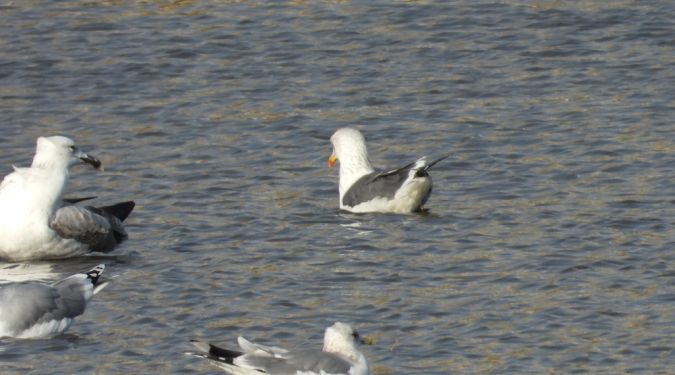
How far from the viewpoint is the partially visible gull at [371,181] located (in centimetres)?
1723

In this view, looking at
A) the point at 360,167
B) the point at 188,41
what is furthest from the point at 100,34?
the point at 360,167

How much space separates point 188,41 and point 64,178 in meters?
7.45

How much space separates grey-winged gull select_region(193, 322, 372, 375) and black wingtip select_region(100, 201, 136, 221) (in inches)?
194

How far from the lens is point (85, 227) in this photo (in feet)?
53.7

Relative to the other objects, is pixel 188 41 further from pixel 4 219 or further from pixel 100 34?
pixel 4 219

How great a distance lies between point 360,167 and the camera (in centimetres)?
1820

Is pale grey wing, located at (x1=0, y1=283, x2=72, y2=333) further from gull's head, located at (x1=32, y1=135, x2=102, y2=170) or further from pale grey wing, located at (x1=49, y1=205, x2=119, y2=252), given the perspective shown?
gull's head, located at (x1=32, y1=135, x2=102, y2=170)

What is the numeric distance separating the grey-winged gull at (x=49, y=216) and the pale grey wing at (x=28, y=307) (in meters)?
2.29

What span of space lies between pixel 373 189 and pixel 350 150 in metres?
0.63

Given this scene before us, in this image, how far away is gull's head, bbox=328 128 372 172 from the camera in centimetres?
1808

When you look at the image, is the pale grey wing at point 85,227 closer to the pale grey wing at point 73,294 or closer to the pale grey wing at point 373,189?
the pale grey wing at point 73,294

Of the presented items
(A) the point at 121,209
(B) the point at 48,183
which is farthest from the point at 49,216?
(A) the point at 121,209

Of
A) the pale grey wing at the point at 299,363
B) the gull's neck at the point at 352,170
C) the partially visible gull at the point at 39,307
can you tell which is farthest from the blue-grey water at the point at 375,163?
the pale grey wing at the point at 299,363

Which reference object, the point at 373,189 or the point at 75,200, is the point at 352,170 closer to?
the point at 373,189
